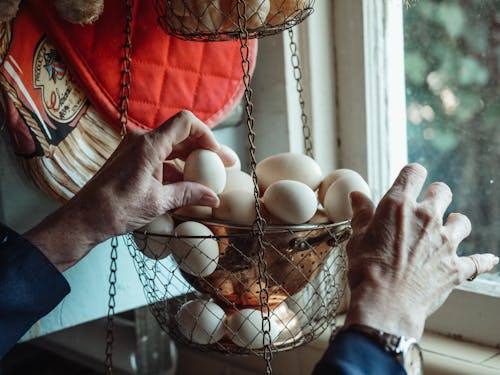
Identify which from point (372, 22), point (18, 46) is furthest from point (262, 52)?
point (18, 46)

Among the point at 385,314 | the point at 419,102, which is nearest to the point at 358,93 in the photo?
the point at 419,102

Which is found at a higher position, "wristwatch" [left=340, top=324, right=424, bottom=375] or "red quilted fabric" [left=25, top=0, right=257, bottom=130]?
"red quilted fabric" [left=25, top=0, right=257, bottom=130]

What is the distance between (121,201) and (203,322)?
0.63 feet

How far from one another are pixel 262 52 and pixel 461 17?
35 centimetres

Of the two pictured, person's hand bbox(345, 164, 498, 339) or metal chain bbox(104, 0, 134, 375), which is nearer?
person's hand bbox(345, 164, 498, 339)

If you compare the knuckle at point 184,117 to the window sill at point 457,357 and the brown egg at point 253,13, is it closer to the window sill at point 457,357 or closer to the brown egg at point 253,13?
the brown egg at point 253,13

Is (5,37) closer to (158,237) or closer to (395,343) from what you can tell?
(158,237)

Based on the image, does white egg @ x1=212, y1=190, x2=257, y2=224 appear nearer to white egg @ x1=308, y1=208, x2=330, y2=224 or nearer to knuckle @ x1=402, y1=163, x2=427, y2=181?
white egg @ x1=308, y1=208, x2=330, y2=224

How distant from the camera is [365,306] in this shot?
0.77 m

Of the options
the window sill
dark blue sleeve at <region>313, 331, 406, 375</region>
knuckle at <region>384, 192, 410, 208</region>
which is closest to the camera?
dark blue sleeve at <region>313, 331, 406, 375</region>

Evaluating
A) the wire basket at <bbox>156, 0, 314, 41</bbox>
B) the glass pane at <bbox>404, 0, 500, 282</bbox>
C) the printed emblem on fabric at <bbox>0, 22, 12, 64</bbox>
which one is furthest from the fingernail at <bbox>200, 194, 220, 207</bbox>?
the glass pane at <bbox>404, 0, 500, 282</bbox>

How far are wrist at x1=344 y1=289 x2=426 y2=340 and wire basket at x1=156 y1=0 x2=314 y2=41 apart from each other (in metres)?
0.36

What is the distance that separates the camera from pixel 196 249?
2.98ft

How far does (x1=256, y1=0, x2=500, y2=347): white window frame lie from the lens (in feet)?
4.02
